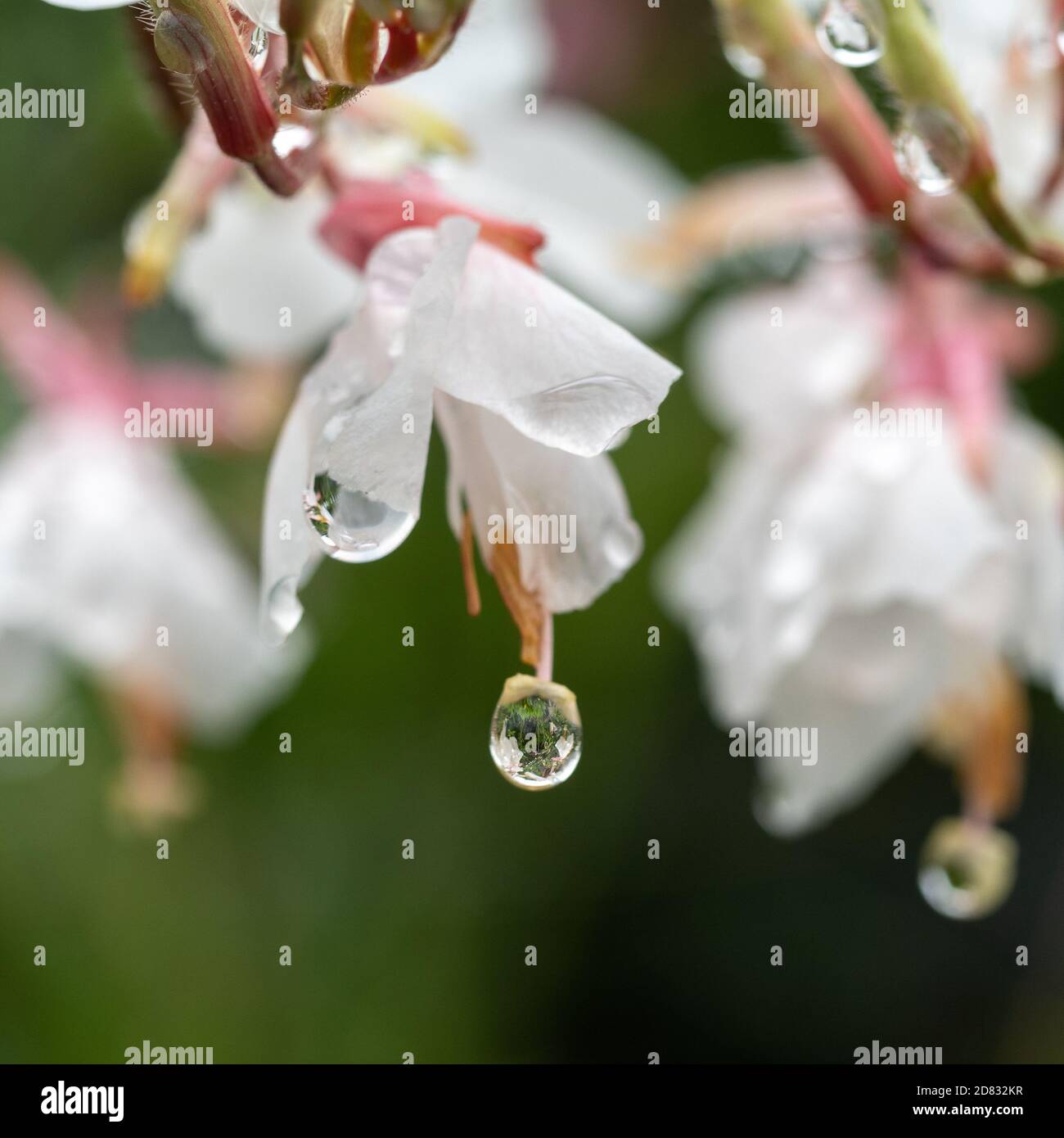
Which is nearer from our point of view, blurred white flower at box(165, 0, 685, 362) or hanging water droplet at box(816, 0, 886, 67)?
hanging water droplet at box(816, 0, 886, 67)

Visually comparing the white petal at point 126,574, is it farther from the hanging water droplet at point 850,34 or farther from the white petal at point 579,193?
the hanging water droplet at point 850,34

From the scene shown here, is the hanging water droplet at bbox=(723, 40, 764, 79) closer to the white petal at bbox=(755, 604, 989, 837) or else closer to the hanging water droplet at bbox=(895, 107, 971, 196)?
the hanging water droplet at bbox=(895, 107, 971, 196)

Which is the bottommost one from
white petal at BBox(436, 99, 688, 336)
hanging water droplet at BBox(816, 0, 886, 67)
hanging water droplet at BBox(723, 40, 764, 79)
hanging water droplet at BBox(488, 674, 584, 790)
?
hanging water droplet at BBox(488, 674, 584, 790)

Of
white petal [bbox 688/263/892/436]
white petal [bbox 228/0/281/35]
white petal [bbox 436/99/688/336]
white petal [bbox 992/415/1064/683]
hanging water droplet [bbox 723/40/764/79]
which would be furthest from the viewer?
white petal [bbox 436/99/688/336]

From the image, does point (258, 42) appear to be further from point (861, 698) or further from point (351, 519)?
point (861, 698)

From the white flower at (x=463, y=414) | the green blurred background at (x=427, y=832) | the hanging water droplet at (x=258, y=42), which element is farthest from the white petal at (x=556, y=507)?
the green blurred background at (x=427, y=832)

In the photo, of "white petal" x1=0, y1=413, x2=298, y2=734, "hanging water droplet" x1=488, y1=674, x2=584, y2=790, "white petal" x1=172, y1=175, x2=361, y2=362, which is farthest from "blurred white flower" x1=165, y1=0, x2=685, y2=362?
"hanging water droplet" x1=488, y1=674, x2=584, y2=790

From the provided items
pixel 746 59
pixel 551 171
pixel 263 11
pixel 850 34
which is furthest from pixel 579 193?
pixel 263 11
